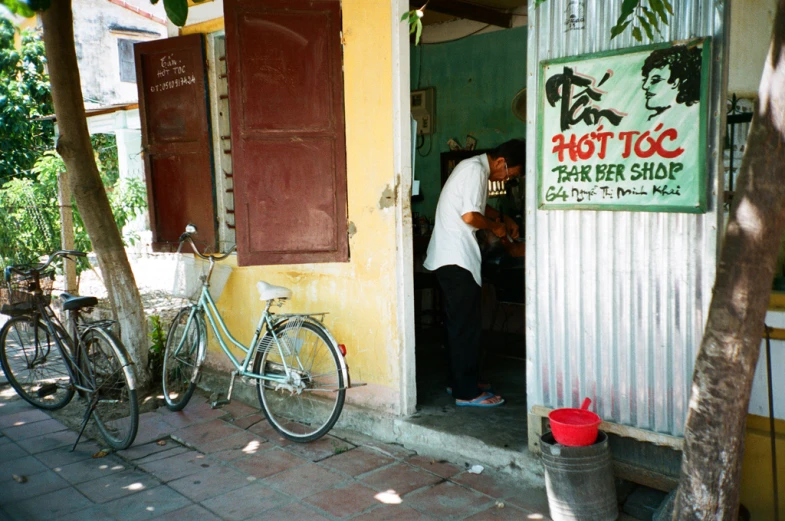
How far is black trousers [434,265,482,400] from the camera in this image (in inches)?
183

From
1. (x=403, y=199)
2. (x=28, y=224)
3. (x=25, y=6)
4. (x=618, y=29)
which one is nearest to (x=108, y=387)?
(x=403, y=199)

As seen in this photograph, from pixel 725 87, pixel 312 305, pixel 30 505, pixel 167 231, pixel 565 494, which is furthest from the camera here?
pixel 167 231

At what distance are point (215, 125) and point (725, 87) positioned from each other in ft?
12.7

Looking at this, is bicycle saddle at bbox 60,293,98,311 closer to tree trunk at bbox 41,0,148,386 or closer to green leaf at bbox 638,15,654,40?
tree trunk at bbox 41,0,148,386

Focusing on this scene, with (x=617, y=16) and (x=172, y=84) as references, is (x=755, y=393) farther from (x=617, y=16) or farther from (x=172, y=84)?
(x=172, y=84)

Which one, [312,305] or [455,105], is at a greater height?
[455,105]

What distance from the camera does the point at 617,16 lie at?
3.37 meters

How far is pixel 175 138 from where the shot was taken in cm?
569

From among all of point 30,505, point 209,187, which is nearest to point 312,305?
point 209,187

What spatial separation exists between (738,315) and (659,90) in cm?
136

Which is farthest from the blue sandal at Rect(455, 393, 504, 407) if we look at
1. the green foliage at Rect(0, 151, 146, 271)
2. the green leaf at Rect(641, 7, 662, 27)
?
the green foliage at Rect(0, 151, 146, 271)

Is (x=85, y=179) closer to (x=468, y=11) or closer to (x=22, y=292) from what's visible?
(x=22, y=292)

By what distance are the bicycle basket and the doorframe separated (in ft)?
9.74

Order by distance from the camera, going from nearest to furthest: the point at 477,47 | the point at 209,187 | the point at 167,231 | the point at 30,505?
the point at 30,505 → the point at 209,187 → the point at 167,231 → the point at 477,47
